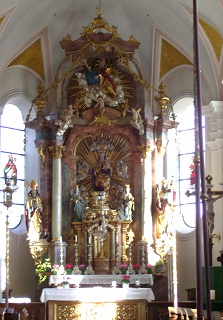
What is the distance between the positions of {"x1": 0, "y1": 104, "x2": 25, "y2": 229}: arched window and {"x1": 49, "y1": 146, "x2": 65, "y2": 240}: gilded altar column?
5.62 ft

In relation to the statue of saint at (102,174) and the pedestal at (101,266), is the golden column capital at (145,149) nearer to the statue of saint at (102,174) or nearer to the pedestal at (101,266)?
the statue of saint at (102,174)

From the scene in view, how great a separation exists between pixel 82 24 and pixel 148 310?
857 centimetres

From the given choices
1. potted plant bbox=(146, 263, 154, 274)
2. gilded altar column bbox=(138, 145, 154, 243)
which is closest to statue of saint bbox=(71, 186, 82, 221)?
gilded altar column bbox=(138, 145, 154, 243)

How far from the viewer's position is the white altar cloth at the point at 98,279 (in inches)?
765

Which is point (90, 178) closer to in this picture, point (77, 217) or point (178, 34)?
point (77, 217)

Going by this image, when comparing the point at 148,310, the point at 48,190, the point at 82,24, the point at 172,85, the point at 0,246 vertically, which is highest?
the point at 82,24

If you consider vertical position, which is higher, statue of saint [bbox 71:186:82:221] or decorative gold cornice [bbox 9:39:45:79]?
decorative gold cornice [bbox 9:39:45:79]

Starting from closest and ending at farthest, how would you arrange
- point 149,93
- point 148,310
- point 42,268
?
1. point 148,310
2. point 42,268
3. point 149,93

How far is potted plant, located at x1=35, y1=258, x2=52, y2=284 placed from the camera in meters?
20.0

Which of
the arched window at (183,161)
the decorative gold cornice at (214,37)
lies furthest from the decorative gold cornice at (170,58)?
the decorative gold cornice at (214,37)

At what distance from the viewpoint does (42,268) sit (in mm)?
20062

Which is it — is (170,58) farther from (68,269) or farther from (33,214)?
(68,269)

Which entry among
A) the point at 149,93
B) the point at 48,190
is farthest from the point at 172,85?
the point at 48,190

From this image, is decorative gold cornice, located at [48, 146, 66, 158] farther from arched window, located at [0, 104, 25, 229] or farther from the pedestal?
the pedestal
